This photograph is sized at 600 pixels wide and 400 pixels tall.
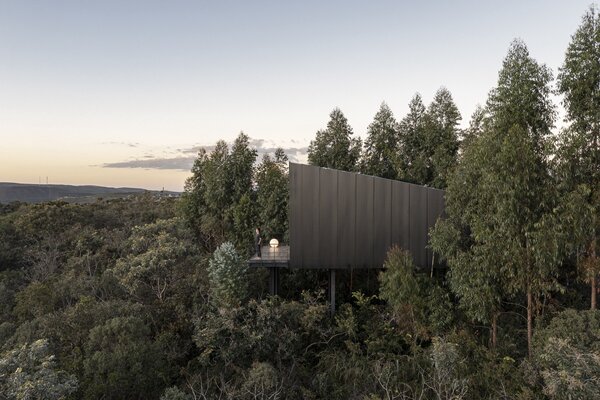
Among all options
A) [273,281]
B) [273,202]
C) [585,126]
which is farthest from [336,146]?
[585,126]

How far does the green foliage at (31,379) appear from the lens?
9.12m

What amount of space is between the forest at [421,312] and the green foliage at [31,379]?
0.15 ft

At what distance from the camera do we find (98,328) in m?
12.9

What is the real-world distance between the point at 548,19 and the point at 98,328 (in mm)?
26541

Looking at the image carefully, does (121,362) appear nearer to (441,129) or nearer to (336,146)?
(336,146)

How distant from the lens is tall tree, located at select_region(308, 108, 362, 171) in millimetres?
30188

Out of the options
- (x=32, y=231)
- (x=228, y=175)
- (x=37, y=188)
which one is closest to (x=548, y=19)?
(x=228, y=175)

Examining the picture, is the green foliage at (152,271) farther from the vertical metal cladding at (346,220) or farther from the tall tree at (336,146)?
the tall tree at (336,146)

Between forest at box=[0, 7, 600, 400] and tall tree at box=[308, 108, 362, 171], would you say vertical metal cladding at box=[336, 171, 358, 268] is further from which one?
tall tree at box=[308, 108, 362, 171]

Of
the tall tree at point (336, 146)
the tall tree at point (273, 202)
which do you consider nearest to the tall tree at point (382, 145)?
the tall tree at point (336, 146)

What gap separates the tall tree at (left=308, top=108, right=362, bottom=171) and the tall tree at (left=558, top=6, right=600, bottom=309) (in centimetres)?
1751

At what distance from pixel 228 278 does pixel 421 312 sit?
8.35m

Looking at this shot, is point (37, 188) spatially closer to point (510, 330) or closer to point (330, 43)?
point (330, 43)

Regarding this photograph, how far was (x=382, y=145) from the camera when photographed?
31359 millimetres
